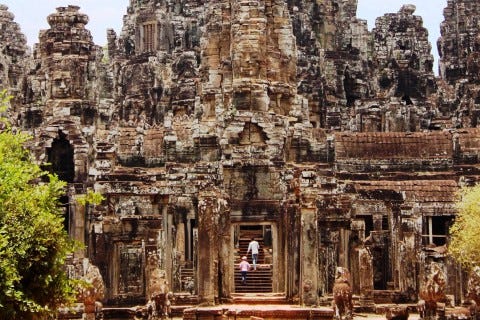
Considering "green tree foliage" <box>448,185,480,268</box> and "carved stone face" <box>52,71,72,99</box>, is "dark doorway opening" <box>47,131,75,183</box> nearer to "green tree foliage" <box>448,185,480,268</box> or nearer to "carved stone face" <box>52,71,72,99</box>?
"carved stone face" <box>52,71,72,99</box>

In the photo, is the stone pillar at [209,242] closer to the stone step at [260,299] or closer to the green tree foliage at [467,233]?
the stone step at [260,299]

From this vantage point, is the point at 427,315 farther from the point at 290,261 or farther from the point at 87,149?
the point at 87,149

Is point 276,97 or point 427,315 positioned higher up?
point 276,97

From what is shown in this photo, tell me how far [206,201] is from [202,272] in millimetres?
1767

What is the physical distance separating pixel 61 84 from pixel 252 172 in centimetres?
1154

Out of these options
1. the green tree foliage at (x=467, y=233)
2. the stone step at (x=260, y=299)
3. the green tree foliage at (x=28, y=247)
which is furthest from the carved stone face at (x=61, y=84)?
the green tree foliage at (x=28, y=247)

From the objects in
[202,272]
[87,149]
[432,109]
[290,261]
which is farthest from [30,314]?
[432,109]

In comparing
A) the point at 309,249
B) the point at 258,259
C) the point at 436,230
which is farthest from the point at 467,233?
the point at 258,259

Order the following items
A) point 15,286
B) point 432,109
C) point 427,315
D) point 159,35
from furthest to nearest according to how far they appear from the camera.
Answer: point 159,35, point 432,109, point 427,315, point 15,286

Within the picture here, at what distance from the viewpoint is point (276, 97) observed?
32.8 m

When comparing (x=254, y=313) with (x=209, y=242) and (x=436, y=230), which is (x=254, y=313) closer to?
(x=209, y=242)

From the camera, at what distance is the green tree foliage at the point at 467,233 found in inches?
1109

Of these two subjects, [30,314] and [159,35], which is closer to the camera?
[30,314]

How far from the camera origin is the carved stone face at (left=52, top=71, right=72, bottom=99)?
39.8 m
